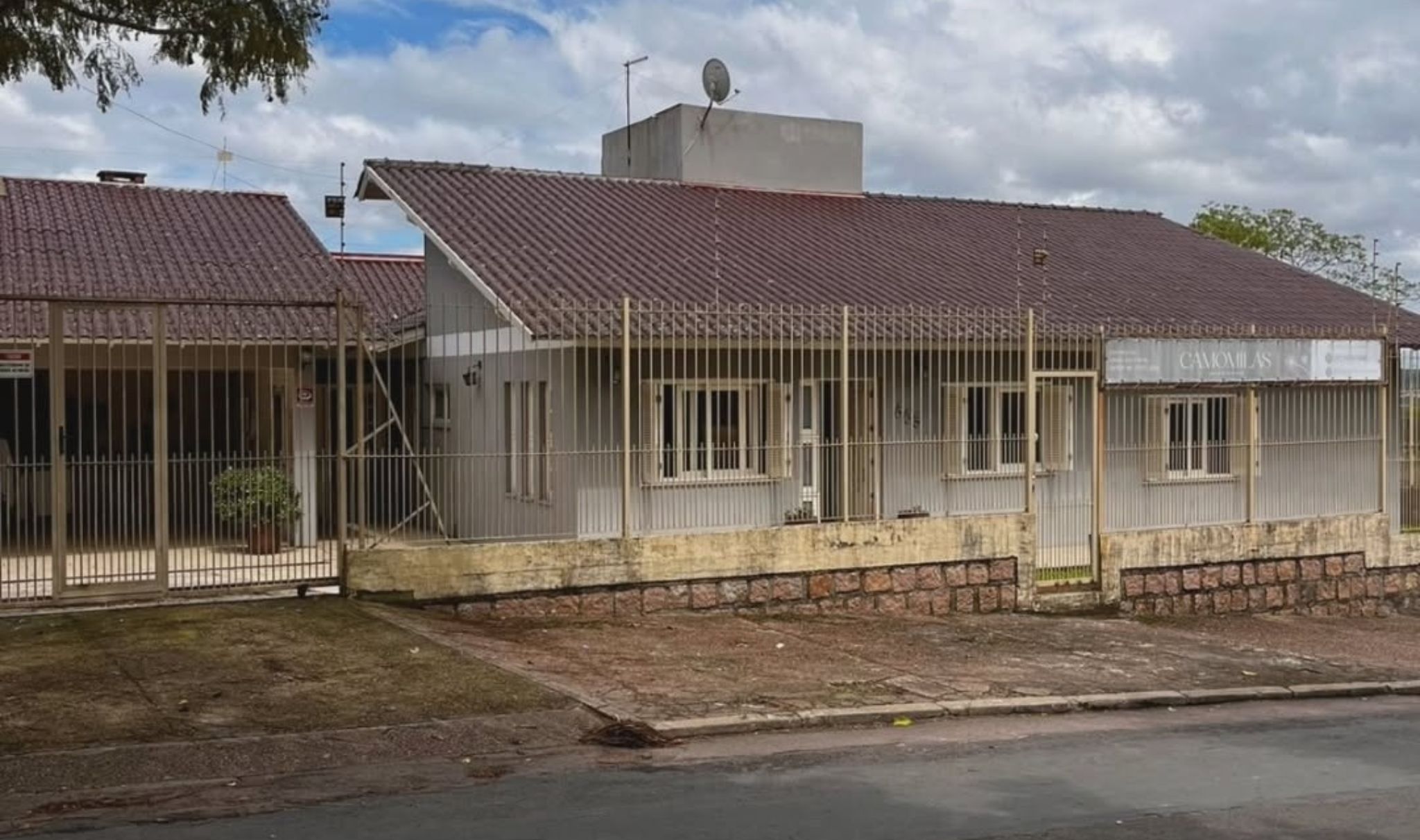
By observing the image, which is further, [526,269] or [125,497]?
[526,269]

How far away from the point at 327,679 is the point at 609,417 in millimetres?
5821

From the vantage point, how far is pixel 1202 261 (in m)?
24.0

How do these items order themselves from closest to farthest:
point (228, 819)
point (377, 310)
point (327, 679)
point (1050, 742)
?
1. point (228, 819)
2. point (1050, 742)
3. point (327, 679)
4. point (377, 310)

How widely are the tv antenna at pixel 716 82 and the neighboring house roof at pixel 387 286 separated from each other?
18.2 feet

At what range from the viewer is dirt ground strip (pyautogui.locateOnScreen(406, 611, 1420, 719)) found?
→ 33.8ft

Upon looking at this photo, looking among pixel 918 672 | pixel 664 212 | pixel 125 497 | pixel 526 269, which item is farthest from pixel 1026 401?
pixel 125 497

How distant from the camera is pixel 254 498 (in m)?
13.0

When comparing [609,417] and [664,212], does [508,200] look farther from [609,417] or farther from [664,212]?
[609,417]

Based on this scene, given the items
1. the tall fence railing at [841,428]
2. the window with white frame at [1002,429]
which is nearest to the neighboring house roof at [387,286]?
the tall fence railing at [841,428]

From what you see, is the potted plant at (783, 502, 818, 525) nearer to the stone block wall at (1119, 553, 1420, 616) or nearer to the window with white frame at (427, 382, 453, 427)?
the stone block wall at (1119, 553, 1420, 616)

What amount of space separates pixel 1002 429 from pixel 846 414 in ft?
11.2

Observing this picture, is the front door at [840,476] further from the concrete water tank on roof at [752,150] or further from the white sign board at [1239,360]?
the concrete water tank on roof at [752,150]

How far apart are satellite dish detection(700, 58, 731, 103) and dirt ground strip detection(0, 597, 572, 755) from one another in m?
13.7

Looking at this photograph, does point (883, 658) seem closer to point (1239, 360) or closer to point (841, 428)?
point (841, 428)
